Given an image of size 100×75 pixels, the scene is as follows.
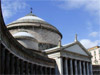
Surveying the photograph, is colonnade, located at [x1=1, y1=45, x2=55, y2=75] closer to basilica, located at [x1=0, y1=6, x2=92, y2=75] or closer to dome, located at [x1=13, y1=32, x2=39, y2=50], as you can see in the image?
basilica, located at [x1=0, y1=6, x2=92, y2=75]

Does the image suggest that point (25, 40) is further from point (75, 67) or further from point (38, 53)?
point (75, 67)

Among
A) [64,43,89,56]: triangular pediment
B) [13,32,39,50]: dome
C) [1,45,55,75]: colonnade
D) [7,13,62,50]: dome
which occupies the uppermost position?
[7,13,62,50]: dome

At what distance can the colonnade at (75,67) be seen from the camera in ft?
164

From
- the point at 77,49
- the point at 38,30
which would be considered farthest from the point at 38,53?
the point at 38,30

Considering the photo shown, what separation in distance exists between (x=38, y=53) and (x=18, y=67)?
61.0ft

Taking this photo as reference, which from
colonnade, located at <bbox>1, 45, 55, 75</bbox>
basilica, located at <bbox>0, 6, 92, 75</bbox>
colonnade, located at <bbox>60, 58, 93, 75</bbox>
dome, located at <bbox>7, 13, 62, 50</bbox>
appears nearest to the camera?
colonnade, located at <bbox>1, 45, 55, 75</bbox>

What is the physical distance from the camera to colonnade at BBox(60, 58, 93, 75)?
50.1 m

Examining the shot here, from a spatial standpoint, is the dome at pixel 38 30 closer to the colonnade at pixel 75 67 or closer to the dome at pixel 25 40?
the dome at pixel 25 40

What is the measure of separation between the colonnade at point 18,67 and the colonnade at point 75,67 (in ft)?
10.3

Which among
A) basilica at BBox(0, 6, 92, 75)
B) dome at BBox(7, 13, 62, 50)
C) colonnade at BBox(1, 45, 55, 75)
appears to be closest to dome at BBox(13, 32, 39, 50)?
basilica at BBox(0, 6, 92, 75)

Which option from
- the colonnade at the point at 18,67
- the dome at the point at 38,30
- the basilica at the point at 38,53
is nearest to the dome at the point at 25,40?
the basilica at the point at 38,53

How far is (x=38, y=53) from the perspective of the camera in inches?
2000

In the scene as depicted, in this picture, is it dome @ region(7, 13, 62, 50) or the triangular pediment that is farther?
dome @ region(7, 13, 62, 50)

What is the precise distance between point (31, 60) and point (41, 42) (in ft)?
68.3
